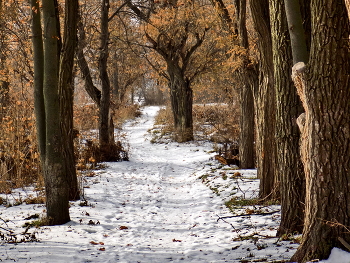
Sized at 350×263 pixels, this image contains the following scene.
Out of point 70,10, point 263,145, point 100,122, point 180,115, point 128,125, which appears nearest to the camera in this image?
point 70,10

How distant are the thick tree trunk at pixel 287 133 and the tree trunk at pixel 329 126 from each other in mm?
998

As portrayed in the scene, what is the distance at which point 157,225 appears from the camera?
5727mm

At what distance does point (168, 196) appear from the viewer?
26.0 feet

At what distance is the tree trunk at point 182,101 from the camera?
16.7 meters

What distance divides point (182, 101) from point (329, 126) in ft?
45.8

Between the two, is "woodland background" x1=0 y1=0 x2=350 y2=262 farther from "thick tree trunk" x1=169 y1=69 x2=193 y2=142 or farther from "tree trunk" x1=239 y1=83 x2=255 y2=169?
"thick tree trunk" x1=169 y1=69 x2=193 y2=142

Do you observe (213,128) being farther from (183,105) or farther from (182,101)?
(182,101)

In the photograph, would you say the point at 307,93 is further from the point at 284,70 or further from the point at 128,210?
the point at 128,210

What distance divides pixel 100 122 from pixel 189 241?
8.53m

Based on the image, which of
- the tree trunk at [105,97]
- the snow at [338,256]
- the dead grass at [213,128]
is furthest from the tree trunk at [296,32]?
the tree trunk at [105,97]

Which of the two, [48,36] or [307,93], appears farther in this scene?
[48,36]

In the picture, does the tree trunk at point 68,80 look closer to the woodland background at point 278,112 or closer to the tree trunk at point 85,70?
the woodland background at point 278,112

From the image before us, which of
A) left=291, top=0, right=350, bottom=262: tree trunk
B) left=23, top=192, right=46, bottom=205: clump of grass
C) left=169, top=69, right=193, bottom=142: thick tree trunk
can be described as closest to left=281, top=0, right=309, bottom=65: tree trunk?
left=291, top=0, right=350, bottom=262: tree trunk

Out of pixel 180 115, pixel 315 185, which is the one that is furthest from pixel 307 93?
pixel 180 115
